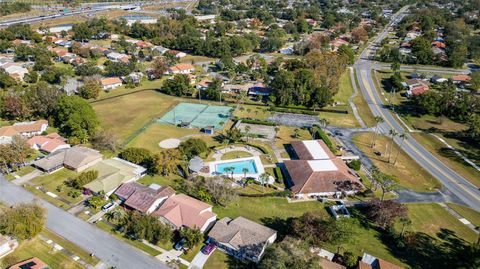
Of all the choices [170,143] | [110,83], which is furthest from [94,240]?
[110,83]

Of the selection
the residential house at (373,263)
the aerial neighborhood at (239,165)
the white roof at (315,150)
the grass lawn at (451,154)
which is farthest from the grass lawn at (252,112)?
the residential house at (373,263)

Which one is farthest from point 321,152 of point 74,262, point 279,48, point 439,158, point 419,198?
point 279,48

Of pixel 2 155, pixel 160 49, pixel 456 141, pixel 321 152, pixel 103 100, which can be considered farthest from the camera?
pixel 160 49

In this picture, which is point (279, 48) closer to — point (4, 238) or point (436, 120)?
point (436, 120)

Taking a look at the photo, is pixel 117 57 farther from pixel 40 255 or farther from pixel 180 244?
pixel 180 244

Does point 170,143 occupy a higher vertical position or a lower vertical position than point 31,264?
lower

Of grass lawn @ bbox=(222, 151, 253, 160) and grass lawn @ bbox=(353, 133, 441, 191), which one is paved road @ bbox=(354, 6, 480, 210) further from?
grass lawn @ bbox=(222, 151, 253, 160)
